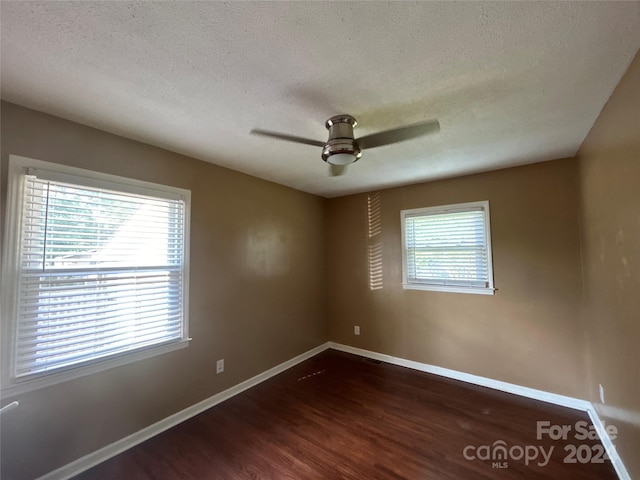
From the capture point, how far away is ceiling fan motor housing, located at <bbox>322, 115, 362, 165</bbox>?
1.59 metres

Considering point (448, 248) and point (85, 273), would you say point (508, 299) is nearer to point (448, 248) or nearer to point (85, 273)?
point (448, 248)

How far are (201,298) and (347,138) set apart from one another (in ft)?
6.51

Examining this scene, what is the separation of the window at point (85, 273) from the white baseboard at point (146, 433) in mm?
572

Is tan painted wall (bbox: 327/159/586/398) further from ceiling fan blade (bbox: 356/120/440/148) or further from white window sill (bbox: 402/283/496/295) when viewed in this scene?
ceiling fan blade (bbox: 356/120/440/148)

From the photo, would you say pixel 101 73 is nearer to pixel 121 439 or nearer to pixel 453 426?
pixel 121 439

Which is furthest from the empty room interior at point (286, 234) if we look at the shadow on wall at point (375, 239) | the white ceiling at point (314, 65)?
the shadow on wall at point (375, 239)

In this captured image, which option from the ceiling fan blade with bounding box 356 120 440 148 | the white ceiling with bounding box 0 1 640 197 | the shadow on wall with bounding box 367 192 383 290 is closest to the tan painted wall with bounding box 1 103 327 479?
the white ceiling with bounding box 0 1 640 197

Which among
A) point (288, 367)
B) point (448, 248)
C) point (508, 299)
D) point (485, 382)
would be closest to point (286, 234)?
point (288, 367)

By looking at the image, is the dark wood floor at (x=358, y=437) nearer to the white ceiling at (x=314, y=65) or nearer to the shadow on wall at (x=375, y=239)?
the shadow on wall at (x=375, y=239)

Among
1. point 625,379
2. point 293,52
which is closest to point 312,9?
point 293,52

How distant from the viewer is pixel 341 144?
159 centimetres

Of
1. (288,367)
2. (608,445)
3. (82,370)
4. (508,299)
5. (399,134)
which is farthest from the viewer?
(288,367)

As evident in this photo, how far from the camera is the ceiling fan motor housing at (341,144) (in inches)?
62.8

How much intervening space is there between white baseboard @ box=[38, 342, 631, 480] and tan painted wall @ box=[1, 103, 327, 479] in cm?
6
